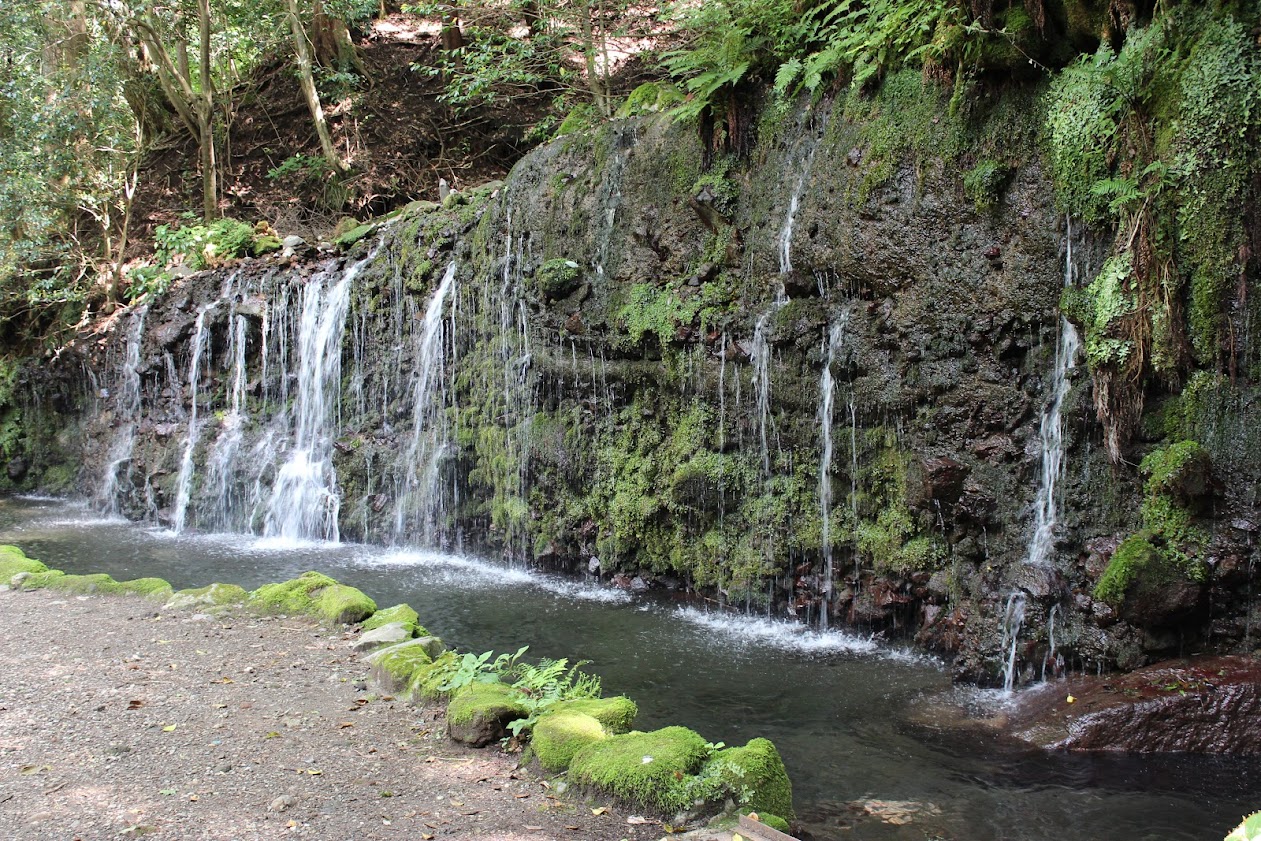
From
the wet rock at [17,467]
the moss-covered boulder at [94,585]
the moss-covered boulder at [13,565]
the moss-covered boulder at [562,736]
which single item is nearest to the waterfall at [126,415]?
the wet rock at [17,467]

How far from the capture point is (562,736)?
455cm

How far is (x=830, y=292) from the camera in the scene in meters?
Result: 8.52

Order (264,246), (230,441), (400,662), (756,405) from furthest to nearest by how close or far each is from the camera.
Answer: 1. (264,246)
2. (230,441)
3. (756,405)
4. (400,662)

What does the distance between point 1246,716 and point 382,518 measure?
995 centimetres

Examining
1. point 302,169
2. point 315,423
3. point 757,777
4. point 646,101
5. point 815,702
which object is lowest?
point 815,702

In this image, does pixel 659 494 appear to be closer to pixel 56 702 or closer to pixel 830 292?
pixel 830 292

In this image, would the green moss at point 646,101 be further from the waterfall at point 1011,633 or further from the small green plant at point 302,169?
the small green plant at point 302,169

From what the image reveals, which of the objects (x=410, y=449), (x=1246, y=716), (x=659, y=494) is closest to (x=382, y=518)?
(x=410, y=449)

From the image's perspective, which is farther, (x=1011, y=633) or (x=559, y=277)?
(x=559, y=277)

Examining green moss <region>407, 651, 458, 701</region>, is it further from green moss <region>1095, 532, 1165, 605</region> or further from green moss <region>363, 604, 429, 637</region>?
green moss <region>1095, 532, 1165, 605</region>

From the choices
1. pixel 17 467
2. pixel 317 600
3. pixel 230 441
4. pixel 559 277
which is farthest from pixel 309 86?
pixel 317 600

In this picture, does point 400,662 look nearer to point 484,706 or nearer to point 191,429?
point 484,706

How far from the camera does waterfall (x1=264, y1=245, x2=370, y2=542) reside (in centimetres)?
1301

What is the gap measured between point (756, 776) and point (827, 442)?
15.7 feet
